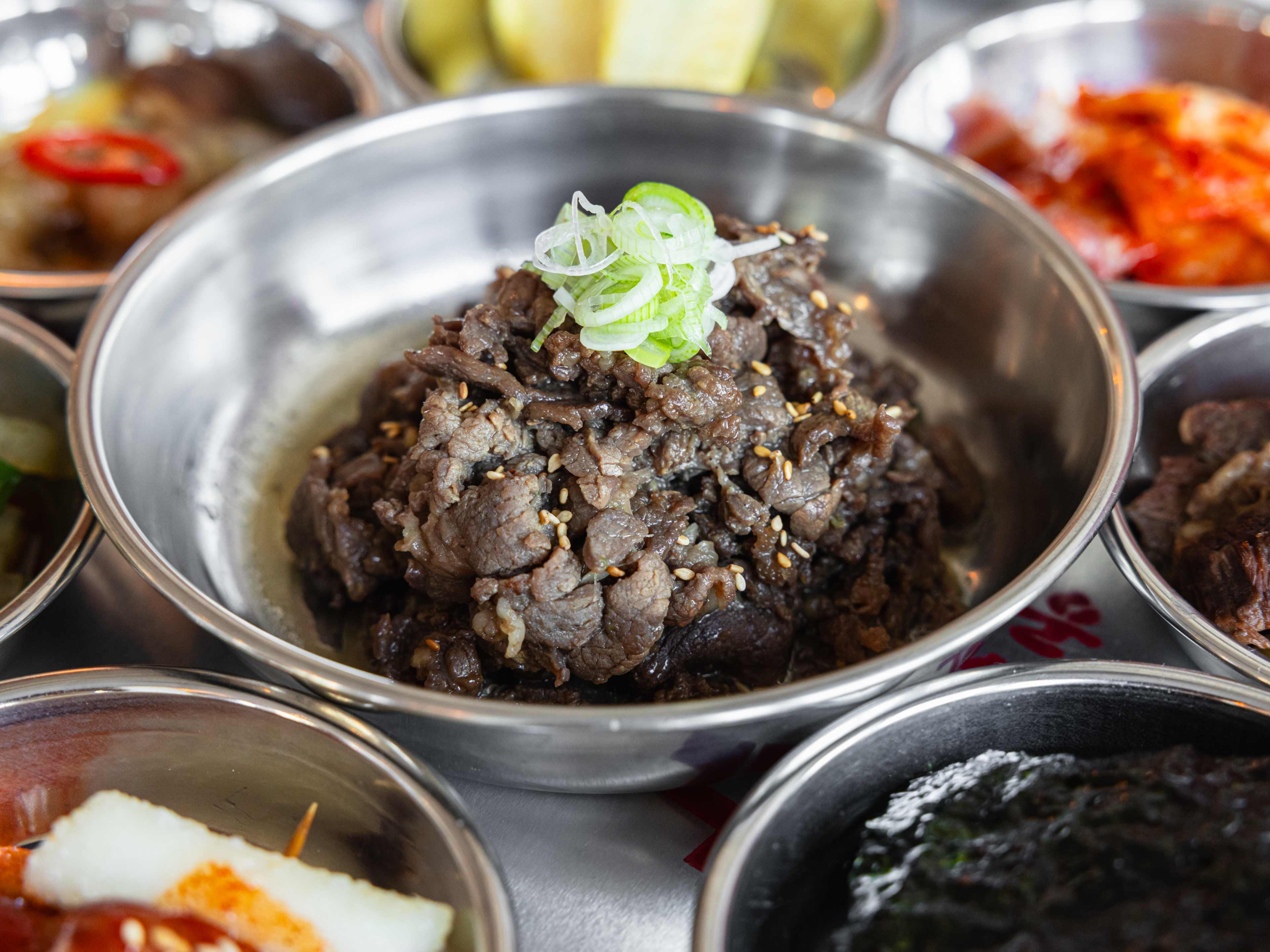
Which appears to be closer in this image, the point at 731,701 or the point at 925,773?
the point at 731,701

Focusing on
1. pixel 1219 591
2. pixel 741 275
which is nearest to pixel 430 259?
pixel 741 275

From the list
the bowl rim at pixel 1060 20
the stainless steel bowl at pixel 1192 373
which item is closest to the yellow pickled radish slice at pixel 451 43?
the bowl rim at pixel 1060 20

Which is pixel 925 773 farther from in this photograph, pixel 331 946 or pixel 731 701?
pixel 331 946

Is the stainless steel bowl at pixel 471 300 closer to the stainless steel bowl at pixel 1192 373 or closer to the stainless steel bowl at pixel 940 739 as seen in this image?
the stainless steel bowl at pixel 940 739

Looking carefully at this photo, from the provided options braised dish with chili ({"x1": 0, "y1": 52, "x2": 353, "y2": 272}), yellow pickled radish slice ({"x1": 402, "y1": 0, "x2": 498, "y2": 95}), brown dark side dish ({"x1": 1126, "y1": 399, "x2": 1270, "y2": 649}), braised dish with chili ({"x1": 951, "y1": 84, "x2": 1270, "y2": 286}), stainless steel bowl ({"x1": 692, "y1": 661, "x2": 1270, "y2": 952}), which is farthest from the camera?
yellow pickled radish slice ({"x1": 402, "y1": 0, "x2": 498, "y2": 95})

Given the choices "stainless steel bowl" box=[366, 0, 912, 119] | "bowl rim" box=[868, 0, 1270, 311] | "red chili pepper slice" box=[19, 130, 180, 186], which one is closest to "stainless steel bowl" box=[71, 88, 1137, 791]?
"stainless steel bowl" box=[366, 0, 912, 119]

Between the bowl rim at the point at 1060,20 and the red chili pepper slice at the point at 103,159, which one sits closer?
the red chili pepper slice at the point at 103,159

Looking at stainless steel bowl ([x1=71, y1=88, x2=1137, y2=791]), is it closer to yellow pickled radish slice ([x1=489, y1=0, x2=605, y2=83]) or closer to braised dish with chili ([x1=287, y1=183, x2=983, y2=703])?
braised dish with chili ([x1=287, y1=183, x2=983, y2=703])
